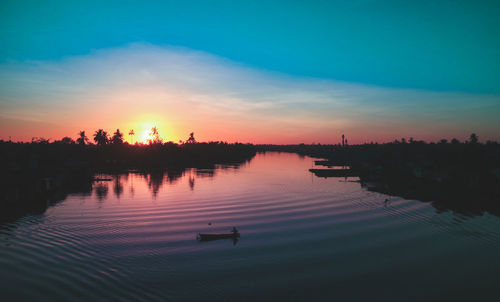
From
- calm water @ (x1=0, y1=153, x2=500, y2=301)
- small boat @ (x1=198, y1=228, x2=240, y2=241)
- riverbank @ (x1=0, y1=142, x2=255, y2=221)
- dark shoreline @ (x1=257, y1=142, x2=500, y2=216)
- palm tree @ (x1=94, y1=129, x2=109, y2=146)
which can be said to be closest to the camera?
calm water @ (x1=0, y1=153, x2=500, y2=301)

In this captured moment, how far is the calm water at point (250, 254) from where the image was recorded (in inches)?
957

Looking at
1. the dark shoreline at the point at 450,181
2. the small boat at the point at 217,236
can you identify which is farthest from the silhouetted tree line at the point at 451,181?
the small boat at the point at 217,236

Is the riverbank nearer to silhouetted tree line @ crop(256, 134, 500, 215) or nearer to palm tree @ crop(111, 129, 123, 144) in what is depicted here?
palm tree @ crop(111, 129, 123, 144)

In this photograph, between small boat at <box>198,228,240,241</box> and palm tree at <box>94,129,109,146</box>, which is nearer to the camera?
small boat at <box>198,228,240,241</box>

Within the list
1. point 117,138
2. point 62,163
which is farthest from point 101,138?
point 62,163

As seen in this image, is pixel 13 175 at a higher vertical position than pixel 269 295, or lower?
higher

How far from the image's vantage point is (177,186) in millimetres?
82562

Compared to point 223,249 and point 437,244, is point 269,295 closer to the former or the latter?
point 223,249

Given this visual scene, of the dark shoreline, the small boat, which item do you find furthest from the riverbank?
the dark shoreline

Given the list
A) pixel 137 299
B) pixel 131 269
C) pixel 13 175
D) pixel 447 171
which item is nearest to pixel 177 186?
pixel 13 175

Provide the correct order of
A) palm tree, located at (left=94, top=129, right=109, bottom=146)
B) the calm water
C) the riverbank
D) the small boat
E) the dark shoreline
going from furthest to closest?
1. palm tree, located at (left=94, top=129, right=109, bottom=146)
2. the dark shoreline
3. the riverbank
4. the small boat
5. the calm water

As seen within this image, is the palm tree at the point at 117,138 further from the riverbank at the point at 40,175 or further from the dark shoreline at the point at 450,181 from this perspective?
the dark shoreline at the point at 450,181

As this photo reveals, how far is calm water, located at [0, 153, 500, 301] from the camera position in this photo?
79.8ft

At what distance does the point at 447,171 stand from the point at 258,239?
2523 inches
